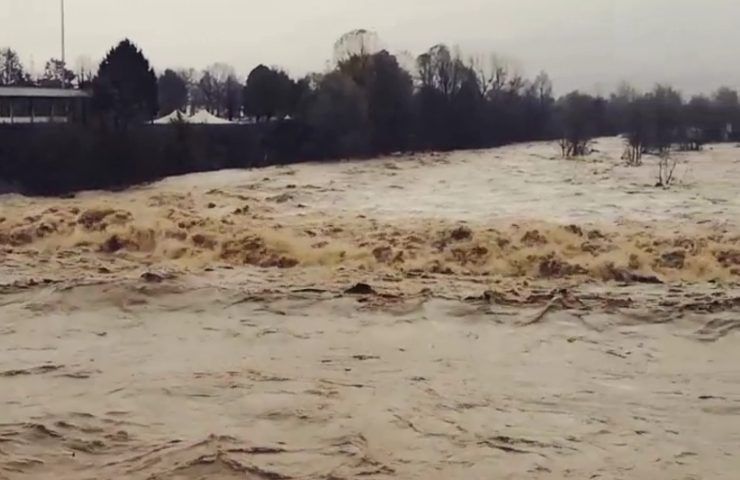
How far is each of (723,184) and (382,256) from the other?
14.9 meters

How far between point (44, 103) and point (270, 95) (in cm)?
883

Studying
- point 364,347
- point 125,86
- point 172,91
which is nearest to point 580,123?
point 172,91

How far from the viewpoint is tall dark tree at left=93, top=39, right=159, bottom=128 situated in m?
31.4

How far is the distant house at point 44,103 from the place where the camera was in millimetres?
31156

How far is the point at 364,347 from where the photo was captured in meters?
7.85

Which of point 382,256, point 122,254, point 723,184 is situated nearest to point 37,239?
point 122,254

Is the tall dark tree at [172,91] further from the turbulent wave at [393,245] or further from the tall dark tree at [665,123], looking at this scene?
the turbulent wave at [393,245]

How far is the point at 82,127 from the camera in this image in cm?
2764

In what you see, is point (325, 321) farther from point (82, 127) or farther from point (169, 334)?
point (82, 127)

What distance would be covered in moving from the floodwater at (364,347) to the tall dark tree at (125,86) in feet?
49.2

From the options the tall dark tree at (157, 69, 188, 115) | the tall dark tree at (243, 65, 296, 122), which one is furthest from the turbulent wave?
the tall dark tree at (157, 69, 188, 115)

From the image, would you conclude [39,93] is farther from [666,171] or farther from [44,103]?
[666,171]

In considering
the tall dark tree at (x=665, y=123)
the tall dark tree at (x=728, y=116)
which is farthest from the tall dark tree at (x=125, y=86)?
the tall dark tree at (x=728, y=116)

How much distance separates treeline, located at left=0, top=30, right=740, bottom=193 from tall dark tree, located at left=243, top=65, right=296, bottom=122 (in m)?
0.04
